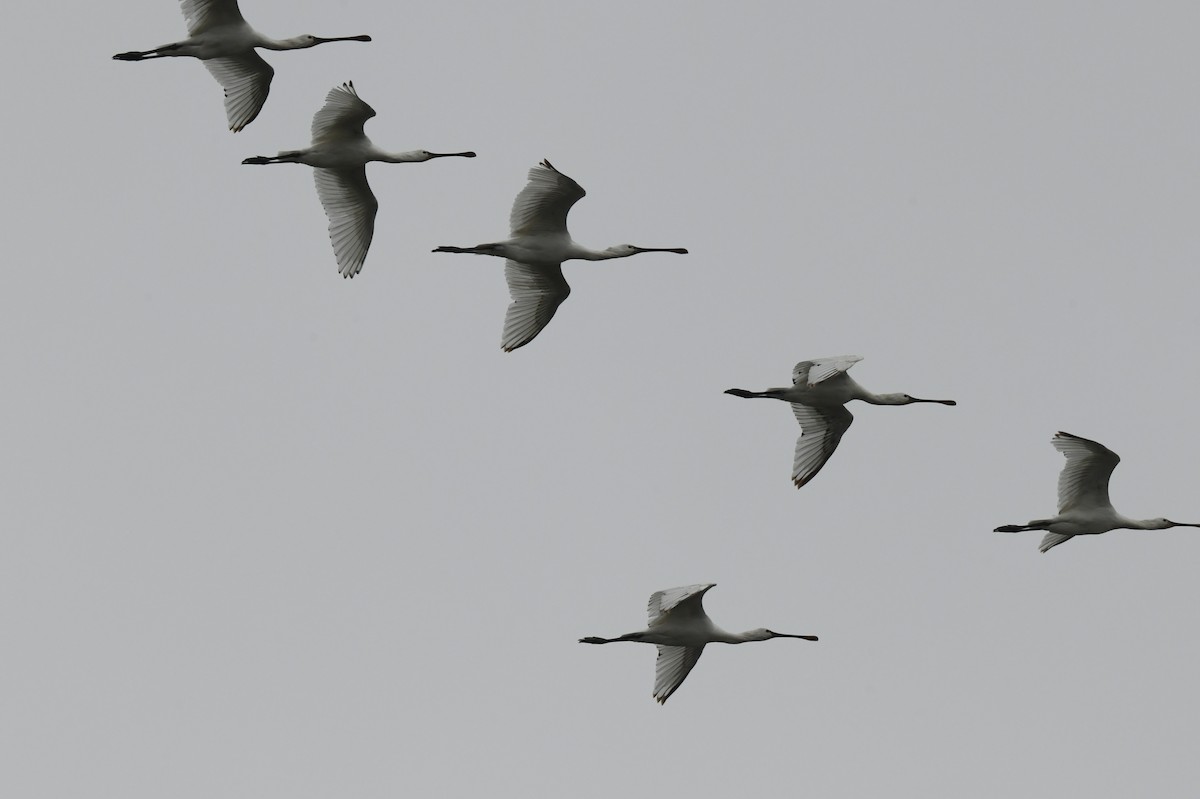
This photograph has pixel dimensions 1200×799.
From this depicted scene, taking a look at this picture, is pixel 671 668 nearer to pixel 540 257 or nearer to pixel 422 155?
pixel 540 257

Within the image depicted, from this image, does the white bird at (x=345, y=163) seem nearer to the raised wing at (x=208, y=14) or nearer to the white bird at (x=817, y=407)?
the raised wing at (x=208, y=14)

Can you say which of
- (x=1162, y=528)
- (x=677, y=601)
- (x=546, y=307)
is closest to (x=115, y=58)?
(x=546, y=307)

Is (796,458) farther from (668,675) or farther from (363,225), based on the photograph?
(363,225)

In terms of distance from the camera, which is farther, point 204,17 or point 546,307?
point 546,307

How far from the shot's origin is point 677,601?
34.5 m

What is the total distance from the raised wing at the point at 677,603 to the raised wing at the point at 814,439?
351cm

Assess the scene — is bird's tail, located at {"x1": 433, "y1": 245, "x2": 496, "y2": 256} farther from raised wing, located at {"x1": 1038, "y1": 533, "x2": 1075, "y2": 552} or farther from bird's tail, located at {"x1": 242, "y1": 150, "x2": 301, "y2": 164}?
raised wing, located at {"x1": 1038, "y1": 533, "x2": 1075, "y2": 552}

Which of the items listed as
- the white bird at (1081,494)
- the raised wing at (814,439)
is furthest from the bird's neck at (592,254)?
the white bird at (1081,494)

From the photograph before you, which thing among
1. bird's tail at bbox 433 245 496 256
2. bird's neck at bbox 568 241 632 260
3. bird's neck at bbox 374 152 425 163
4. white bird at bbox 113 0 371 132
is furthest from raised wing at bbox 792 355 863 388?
white bird at bbox 113 0 371 132

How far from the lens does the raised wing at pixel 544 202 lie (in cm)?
3538

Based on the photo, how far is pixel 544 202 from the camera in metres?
35.9

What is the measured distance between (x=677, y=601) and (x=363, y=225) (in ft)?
24.7

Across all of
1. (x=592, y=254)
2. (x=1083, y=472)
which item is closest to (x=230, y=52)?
(x=592, y=254)

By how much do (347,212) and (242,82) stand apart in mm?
2628
